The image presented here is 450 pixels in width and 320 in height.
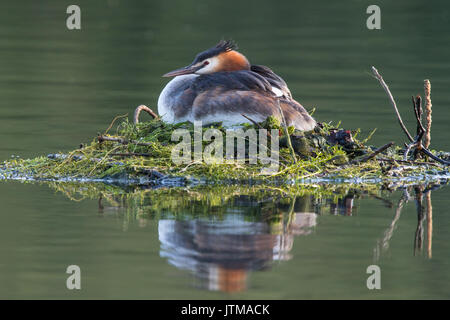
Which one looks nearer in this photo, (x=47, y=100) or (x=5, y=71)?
(x=47, y=100)

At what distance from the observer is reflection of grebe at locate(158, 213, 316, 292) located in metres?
6.21

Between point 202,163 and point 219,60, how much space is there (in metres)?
1.78

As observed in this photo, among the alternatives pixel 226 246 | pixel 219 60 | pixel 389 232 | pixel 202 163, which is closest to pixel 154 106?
pixel 219 60

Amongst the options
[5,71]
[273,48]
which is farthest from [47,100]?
[273,48]

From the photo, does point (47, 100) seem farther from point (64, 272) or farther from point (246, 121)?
point (64, 272)

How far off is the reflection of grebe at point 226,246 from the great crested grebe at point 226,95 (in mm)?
→ 1797

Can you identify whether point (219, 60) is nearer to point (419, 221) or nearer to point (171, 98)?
point (171, 98)

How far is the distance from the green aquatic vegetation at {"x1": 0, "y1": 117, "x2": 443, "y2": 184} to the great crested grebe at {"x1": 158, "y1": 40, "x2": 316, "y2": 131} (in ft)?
0.38

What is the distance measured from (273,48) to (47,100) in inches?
324

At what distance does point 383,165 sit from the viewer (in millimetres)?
9461

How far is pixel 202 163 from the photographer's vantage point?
353 inches

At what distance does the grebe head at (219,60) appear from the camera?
33.8 feet

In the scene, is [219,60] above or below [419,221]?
above
